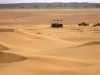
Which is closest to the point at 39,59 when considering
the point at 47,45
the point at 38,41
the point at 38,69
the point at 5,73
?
the point at 38,69

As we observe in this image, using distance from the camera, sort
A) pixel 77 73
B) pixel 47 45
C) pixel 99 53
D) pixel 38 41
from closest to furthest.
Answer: pixel 77 73 < pixel 99 53 < pixel 47 45 < pixel 38 41

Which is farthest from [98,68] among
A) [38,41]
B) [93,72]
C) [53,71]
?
[38,41]

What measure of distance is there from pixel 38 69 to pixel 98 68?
1.19 metres

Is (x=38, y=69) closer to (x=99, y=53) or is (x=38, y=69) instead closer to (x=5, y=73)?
(x=5, y=73)

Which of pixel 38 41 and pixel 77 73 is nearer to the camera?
pixel 77 73

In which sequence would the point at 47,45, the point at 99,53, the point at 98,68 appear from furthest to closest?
the point at 47,45 < the point at 99,53 < the point at 98,68

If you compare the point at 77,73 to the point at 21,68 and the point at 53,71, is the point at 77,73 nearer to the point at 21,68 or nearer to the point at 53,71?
the point at 53,71

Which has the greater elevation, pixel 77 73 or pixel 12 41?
pixel 77 73

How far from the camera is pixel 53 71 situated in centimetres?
558

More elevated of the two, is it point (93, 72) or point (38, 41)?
point (93, 72)

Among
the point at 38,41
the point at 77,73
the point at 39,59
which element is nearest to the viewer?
the point at 77,73

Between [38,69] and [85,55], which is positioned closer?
[38,69]

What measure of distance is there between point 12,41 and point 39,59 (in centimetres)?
470

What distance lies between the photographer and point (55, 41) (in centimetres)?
1202
